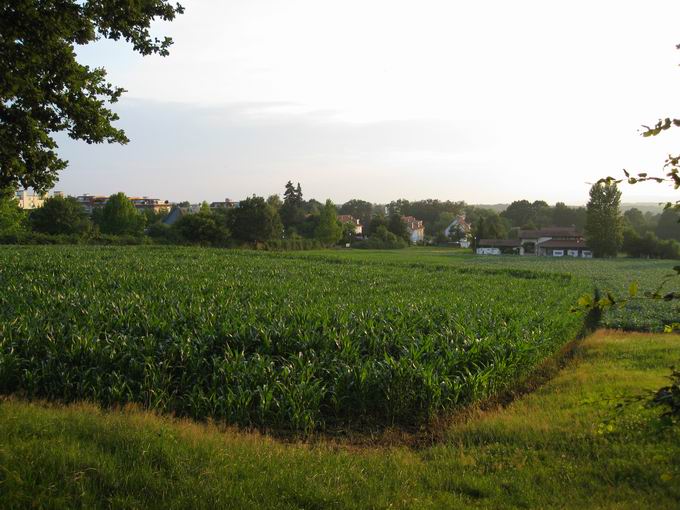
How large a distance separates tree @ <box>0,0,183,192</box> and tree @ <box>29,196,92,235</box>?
64.8 m

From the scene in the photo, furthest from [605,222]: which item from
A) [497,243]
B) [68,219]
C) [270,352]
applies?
[270,352]

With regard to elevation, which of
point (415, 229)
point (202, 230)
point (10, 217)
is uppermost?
point (415, 229)

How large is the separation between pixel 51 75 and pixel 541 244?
97831 millimetres

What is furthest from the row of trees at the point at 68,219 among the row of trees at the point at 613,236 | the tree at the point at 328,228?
the row of trees at the point at 613,236

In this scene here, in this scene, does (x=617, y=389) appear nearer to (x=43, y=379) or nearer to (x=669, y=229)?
(x=43, y=379)

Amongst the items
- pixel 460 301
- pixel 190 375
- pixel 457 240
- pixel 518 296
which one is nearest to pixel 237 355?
pixel 190 375

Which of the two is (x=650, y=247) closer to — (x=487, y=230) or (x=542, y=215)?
(x=487, y=230)

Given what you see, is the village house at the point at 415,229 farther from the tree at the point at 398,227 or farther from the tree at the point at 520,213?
the tree at the point at 398,227

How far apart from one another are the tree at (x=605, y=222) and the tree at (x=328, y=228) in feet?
142

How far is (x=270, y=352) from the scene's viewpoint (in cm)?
1150

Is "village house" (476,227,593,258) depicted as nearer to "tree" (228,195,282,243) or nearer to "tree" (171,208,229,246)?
"tree" (228,195,282,243)

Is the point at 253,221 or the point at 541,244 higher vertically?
the point at 253,221

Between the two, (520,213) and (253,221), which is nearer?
(253,221)

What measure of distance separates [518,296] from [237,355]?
17688 mm
